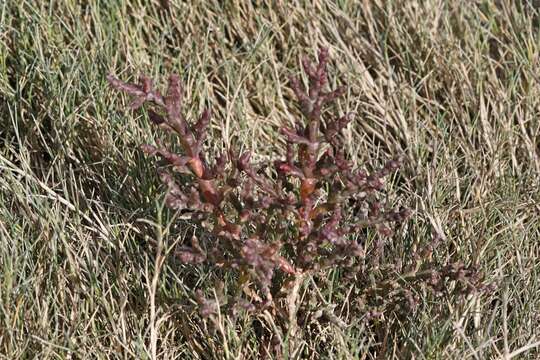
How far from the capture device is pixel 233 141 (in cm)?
262

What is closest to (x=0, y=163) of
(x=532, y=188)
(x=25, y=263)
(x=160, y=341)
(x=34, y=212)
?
(x=34, y=212)

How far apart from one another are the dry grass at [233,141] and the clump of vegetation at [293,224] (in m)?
0.07

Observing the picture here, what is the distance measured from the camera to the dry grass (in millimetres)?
2102

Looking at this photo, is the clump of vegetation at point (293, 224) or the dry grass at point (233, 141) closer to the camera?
the clump of vegetation at point (293, 224)

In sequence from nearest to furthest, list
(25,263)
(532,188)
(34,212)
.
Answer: (25,263)
(34,212)
(532,188)

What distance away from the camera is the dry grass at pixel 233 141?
82.7 inches

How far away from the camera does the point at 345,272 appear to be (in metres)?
2.20

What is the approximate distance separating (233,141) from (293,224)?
1.55 ft

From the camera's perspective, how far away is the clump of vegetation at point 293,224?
6.30 feet

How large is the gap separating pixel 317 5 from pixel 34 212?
3.65ft

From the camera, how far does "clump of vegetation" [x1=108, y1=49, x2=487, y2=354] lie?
1921 millimetres

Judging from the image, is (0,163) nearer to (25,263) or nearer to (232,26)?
(25,263)

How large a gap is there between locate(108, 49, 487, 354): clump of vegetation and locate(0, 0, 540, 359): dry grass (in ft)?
0.22

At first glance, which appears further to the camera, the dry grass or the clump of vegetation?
the dry grass
